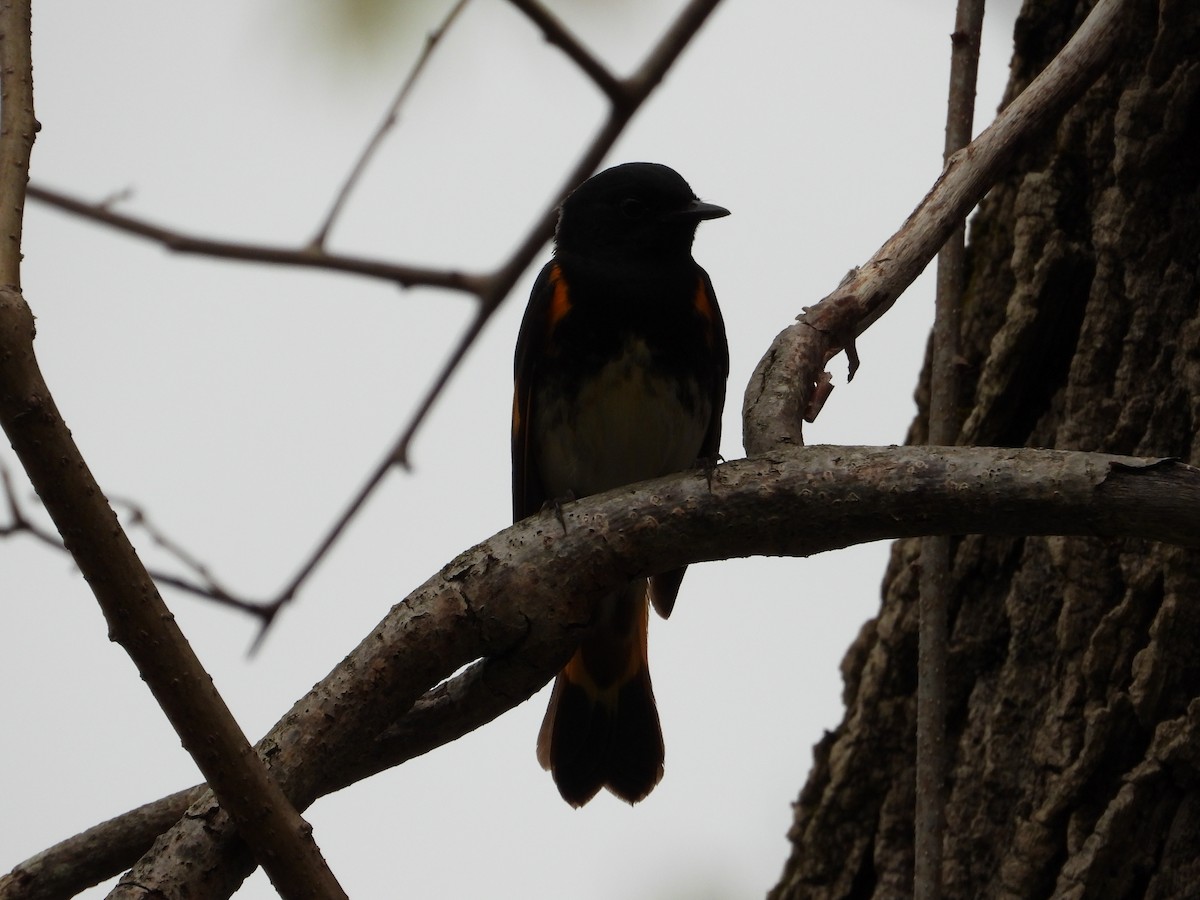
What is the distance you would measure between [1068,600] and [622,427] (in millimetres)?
1229

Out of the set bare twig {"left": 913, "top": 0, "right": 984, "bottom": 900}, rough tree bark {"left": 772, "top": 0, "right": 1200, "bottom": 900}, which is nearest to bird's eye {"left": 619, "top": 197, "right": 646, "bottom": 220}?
rough tree bark {"left": 772, "top": 0, "right": 1200, "bottom": 900}

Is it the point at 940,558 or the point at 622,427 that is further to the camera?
the point at 622,427

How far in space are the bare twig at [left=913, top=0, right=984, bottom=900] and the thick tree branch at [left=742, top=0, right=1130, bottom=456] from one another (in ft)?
0.32

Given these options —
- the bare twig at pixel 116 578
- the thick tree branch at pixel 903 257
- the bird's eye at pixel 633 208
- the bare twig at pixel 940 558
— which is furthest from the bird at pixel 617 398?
the bare twig at pixel 116 578

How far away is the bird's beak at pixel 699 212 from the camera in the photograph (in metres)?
4.02

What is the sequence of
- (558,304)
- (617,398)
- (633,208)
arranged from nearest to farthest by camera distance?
1. (617,398)
2. (558,304)
3. (633,208)

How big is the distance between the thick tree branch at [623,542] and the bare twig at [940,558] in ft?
0.99

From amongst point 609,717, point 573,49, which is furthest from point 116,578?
point 609,717

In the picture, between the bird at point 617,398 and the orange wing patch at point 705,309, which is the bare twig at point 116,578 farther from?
the orange wing patch at point 705,309

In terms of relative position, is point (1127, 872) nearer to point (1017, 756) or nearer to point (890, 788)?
point (1017, 756)

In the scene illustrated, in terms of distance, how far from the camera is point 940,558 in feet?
9.55

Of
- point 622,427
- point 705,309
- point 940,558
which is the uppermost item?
point 705,309

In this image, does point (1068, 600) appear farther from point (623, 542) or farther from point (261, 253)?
point (261, 253)

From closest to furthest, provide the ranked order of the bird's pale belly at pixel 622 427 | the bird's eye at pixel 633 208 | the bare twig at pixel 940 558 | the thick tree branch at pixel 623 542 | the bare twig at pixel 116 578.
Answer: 1. the bare twig at pixel 116 578
2. the thick tree branch at pixel 623 542
3. the bare twig at pixel 940 558
4. the bird's pale belly at pixel 622 427
5. the bird's eye at pixel 633 208
